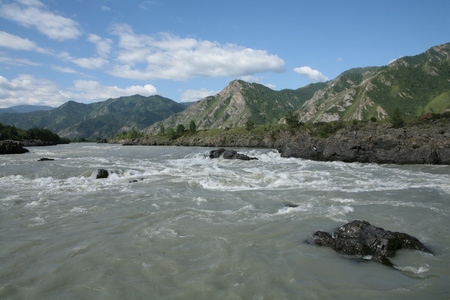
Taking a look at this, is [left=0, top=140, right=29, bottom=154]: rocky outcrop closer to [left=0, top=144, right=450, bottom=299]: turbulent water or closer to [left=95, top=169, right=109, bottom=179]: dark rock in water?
[left=95, top=169, right=109, bottom=179]: dark rock in water

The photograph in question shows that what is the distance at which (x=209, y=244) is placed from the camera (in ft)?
35.3

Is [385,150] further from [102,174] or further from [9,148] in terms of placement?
[9,148]

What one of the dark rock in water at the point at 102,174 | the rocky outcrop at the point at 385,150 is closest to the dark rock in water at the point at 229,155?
the rocky outcrop at the point at 385,150

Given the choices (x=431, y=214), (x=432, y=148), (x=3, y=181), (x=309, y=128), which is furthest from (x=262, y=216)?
(x=309, y=128)

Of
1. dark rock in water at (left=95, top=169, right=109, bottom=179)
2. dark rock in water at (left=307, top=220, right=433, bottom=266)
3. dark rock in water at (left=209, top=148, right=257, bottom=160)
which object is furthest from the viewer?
dark rock in water at (left=209, top=148, right=257, bottom=160)

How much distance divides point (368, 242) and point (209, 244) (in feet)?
20.9

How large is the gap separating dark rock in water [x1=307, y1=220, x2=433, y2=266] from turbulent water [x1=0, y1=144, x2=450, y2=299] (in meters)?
0.35

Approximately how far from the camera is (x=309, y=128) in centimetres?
13788

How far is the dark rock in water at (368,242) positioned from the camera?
30.8 ft

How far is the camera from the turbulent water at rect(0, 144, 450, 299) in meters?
7.58

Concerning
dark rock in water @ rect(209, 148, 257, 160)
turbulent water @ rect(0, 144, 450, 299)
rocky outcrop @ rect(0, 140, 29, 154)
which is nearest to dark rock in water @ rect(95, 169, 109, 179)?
turbulent water @ rect(0, 144, 450, 299)

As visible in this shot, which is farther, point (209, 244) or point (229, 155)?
point (229, 155)

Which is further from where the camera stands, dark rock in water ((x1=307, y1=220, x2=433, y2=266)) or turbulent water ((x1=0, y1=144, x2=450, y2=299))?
dark rock in water ((x1=307, y1=220, x2=433, y2=266))

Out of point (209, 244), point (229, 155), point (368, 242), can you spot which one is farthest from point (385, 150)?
point (209, 244)
